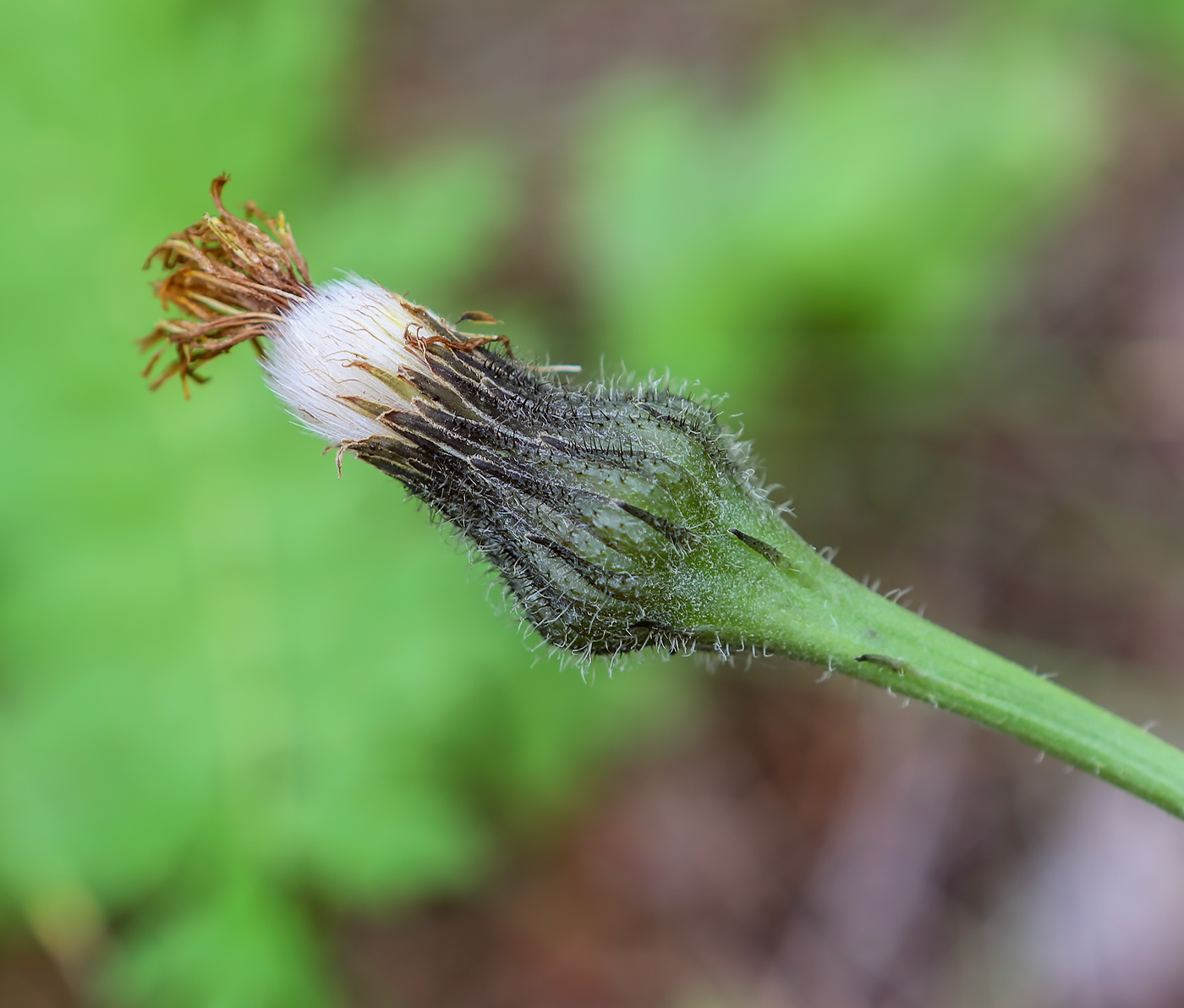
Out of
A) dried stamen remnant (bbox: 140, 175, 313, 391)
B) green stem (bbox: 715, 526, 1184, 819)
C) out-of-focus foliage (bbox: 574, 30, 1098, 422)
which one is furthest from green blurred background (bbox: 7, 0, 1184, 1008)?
green stem (bbox: 715, 526, 1184, 819)

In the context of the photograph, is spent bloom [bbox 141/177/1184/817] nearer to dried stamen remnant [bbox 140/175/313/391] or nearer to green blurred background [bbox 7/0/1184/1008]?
dried stamen remnant [bbox 140/175/313/391]

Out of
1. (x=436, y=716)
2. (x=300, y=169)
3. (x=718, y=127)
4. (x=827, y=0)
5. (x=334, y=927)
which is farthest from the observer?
(x=827, y=0)

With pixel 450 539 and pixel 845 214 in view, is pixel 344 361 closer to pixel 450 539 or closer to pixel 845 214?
Answer: pixel 450 539

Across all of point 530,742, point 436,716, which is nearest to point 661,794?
point 530,742

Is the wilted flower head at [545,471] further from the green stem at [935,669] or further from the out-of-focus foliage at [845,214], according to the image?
the out-of-focus foliage at [845,214]

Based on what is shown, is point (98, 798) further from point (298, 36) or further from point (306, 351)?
point (298, 36)

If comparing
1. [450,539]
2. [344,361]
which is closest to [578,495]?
[344,361]

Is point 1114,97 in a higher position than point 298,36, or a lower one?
higher
